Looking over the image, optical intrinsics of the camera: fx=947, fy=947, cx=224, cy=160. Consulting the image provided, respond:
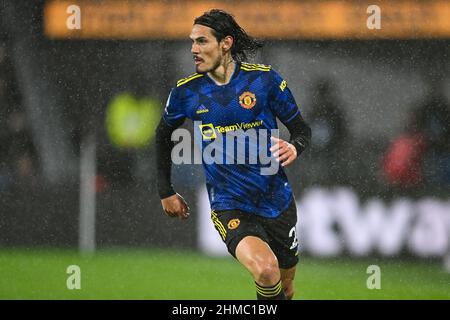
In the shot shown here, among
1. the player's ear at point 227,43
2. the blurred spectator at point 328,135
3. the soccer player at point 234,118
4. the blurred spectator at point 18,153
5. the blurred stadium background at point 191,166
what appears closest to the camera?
the soccer player at point 234,118

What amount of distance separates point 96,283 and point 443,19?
11.5 feet

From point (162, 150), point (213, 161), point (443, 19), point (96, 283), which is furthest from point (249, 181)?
point (443, 19)

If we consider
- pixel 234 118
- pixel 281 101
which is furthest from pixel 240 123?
pixel 281 101

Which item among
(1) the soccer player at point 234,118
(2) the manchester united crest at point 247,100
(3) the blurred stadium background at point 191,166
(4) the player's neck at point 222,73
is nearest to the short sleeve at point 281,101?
(1) the soccer player at point 234,118

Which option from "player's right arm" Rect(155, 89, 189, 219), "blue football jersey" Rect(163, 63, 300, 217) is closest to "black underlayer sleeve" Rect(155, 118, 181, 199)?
"player's right arm" Rect(155, 89, 189, 219)

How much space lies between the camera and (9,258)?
8.08 m

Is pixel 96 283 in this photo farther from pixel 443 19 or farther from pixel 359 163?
pixel 443 19

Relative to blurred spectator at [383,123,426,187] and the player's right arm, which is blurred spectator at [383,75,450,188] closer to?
blurred spectator at [383,123,426,187]

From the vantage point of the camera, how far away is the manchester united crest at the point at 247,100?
5250 mm

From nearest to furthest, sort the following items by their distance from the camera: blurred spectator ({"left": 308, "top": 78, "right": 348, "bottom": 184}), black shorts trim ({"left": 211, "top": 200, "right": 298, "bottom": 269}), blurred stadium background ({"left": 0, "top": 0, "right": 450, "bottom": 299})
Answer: black shorts trim ({"left": 211, "top": 200, "right": 298, "bottom": 269}) → blurred stadium background ({"left": 0, "top": 0, "right": 450, "bottom": 299}) → blurred spectator ({"left": 308, "top": 78, "right": 348, "bottom": 184})

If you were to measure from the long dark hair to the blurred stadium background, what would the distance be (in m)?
1.89

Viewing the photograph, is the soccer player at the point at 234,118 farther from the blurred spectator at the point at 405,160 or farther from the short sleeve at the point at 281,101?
the blurred spectator at the point at 405,160

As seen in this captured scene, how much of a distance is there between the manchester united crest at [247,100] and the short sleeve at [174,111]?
367 mm

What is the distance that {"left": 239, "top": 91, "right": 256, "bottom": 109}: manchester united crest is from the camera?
17.2 ft
